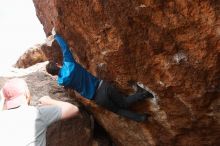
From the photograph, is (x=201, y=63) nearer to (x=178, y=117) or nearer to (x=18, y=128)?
(x=178, y=117)

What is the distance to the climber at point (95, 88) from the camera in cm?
538

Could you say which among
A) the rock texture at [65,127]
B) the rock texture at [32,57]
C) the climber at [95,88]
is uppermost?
the climber at [95,88]

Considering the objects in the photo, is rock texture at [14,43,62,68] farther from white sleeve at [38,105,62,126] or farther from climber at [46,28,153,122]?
white sleeve at [38,105,62,126]

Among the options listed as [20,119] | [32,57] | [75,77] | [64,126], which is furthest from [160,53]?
[32,57]

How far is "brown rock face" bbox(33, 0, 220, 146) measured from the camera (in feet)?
13.8

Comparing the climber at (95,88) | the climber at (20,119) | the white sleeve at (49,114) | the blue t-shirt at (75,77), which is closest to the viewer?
the climber at (20,119)

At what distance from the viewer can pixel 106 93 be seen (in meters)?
5.43

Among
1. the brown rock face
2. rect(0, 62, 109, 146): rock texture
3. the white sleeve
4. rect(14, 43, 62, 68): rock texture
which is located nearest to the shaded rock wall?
rect(0, 62, 109, 146): rock texture

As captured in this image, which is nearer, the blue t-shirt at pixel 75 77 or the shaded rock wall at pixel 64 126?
the blue t-shirt at pixel 75 77

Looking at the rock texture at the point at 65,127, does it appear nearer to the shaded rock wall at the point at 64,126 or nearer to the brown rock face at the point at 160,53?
the shaded rock wall at the point at 64,126

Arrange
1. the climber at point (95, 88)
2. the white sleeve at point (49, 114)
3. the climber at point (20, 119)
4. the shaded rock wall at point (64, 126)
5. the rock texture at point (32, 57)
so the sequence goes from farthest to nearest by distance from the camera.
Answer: the rock texture at point (32, 57) < the shaded rock wall at point (64, 126) < the climber at point (95, 88) < the white sleeve at point (49, 114) < the climber at point (20, 119)

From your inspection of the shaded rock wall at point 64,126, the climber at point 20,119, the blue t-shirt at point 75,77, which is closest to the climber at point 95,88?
the blue t-shirt at point 75,77

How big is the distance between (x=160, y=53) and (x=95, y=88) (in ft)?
4.89

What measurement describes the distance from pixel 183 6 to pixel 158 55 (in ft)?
2.72
